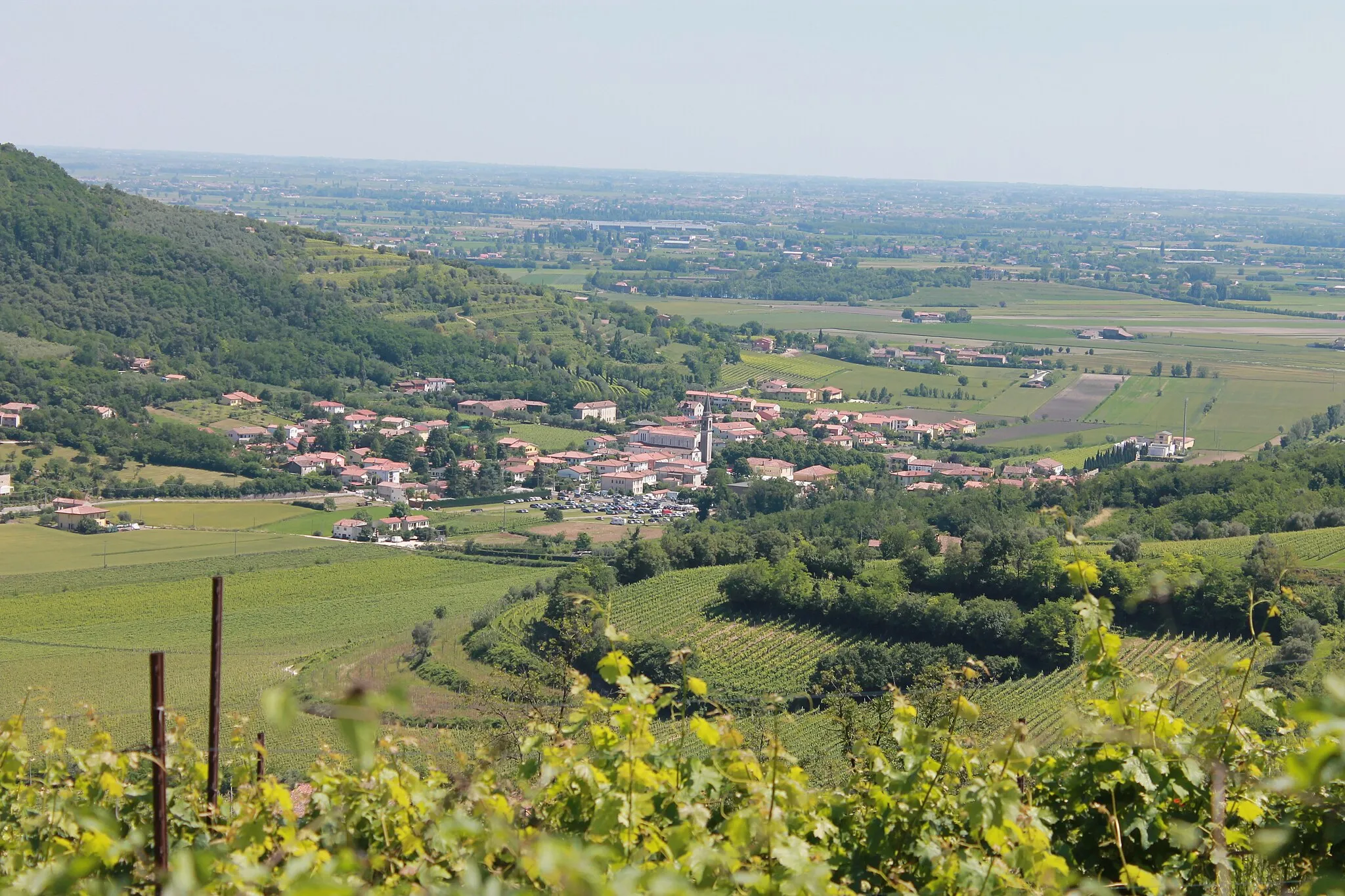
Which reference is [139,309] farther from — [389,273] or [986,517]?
[986,517]

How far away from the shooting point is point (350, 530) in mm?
30531

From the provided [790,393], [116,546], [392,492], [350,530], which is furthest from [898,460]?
[116,546]

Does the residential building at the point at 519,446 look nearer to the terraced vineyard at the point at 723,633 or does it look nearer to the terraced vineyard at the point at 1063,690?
the terraced vineyard at the point at 723,633

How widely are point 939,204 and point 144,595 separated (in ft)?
608

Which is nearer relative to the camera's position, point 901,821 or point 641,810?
point 641,810

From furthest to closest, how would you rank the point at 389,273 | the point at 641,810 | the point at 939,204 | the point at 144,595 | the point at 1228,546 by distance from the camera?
the point at 939,204 → the point at 389,273 → the point at 144,595 → the point at 1228,546 → the point at 641,810

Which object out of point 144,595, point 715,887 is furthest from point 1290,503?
point 715,887

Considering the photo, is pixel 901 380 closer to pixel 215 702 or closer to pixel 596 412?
pixel 596 412

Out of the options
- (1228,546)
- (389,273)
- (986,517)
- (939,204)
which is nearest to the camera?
(1228,546)

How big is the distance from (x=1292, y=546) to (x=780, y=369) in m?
37.0

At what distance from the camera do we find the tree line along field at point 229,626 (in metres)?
17.1

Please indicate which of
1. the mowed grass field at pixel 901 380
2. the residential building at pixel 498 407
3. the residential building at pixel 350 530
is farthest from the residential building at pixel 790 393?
the residential building at pixel 350 530

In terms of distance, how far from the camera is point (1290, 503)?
24266 mm

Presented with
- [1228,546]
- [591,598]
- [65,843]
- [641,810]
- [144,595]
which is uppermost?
[591,598]
